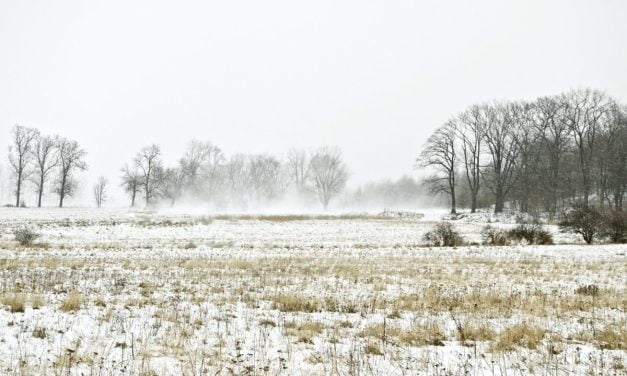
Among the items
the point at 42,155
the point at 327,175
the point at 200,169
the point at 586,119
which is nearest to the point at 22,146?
the point at 42,155

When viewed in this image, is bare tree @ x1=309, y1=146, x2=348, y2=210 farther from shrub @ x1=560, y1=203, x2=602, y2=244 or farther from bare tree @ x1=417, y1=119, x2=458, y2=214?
shrub @ x1=560, y1=203, x2=602, y2=244

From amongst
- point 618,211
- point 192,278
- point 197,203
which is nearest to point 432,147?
point 618,211

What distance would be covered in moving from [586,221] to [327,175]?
65.5m

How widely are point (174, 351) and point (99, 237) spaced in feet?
80.7

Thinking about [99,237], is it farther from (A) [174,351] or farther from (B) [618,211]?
(B) [618,211]

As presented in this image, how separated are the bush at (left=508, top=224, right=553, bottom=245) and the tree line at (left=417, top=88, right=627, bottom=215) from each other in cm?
1932

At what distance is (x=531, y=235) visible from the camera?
26547mm

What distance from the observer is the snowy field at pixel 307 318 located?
5188mm

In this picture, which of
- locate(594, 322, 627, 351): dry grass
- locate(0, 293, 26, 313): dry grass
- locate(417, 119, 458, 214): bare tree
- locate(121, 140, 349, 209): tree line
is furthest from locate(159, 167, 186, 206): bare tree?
locate(594, 322, 627, 351): dry grass

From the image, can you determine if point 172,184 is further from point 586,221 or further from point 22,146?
point 586,221

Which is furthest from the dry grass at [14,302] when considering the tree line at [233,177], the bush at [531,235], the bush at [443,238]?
the tree line at [233,177]

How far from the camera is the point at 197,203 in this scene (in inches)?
3088

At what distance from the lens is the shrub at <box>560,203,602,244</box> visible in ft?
85.0

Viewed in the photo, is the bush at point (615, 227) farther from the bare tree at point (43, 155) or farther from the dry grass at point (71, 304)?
the bare tree at point (43, 155)
